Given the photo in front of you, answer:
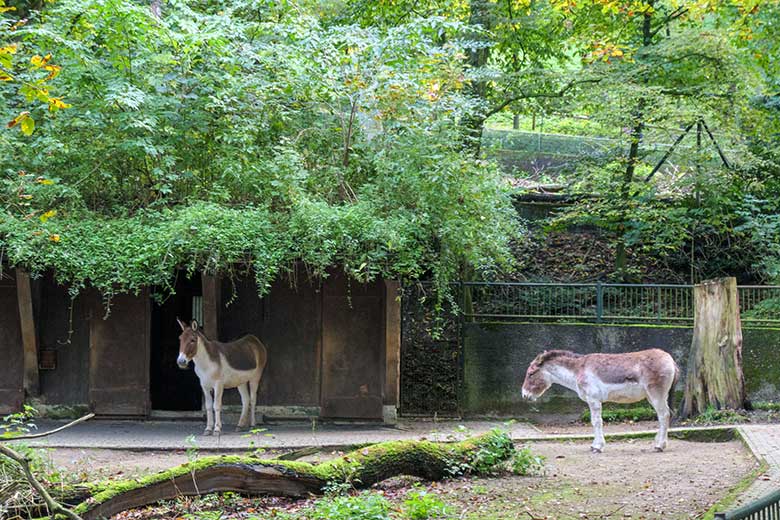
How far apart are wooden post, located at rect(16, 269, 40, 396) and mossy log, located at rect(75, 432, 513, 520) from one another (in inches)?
238

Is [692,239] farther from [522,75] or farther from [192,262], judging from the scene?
[192,262]

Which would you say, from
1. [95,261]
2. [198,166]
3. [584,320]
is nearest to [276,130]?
[198,166]

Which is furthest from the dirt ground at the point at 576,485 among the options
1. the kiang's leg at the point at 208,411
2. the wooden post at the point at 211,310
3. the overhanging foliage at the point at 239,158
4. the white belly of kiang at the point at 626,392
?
the overhanging foliage at the point at 239,158

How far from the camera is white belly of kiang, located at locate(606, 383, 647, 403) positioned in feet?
35.6

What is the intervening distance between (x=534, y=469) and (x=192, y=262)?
5241mm

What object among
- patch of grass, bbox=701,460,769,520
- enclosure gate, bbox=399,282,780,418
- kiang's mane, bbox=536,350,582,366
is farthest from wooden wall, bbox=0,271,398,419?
patch of grass, bbox=701,460,769,520

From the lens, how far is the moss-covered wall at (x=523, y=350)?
47.2 ft

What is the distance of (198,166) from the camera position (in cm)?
1311

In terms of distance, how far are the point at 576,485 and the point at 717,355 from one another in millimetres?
5301

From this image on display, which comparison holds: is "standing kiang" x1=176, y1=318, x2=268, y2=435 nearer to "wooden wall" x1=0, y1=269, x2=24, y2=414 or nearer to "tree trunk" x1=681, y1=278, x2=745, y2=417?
"wooden wall" x1=0, y1=269, x2=24, y2=414

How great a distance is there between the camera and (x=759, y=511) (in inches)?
171

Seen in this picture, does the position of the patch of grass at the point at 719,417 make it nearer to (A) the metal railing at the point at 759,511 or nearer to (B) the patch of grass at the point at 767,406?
(B) the patch of grass at the point at 767,406

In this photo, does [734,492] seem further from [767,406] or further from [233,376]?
[233,376]

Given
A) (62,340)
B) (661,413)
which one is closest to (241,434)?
(62,340)
